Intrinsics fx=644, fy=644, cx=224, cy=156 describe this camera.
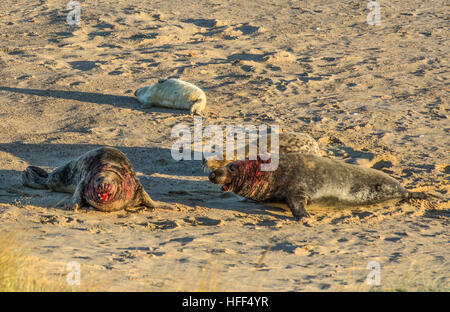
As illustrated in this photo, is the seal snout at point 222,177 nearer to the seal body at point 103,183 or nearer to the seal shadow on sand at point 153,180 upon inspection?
the seal shadow on sand at point 153,180

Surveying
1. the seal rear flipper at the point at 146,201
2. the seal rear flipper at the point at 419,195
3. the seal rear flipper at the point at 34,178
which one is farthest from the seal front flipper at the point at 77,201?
the seal rear flipper at the point at 419,195

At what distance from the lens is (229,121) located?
8.96m

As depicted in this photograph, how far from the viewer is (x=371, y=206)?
6.28 m

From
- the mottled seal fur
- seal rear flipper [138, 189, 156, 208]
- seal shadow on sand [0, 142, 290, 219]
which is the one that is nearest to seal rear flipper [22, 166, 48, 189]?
seal shadow on sand [0, 142, 290, 219]

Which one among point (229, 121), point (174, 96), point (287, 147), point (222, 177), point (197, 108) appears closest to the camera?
point (222, 177)

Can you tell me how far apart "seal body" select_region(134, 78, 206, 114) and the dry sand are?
20 cm

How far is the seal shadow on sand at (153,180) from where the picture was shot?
6320 millimetres

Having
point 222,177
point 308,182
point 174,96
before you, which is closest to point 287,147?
point 308,182

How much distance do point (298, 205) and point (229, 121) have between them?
Answer: 317 centimetres

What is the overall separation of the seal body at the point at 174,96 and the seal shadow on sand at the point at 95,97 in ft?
0.31

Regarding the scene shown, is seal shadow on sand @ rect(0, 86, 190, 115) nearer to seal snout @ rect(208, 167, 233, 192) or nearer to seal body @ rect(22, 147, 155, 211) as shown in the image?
seal body @ rect(22, 147, 155, 211)

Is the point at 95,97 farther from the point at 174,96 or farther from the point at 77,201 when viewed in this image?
the point at 77,201
